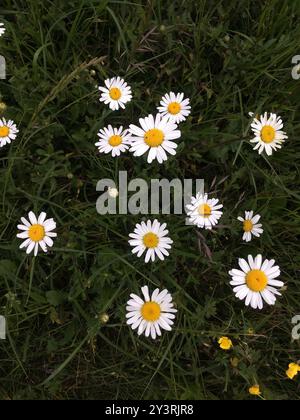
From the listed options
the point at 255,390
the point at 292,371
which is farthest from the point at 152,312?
the point at 292,371

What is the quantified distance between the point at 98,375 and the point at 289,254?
3.86ft

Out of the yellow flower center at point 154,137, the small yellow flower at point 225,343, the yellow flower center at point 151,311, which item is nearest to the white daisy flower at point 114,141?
the yellow flower center at point 154,137

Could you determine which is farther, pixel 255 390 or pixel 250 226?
pixel 250 226

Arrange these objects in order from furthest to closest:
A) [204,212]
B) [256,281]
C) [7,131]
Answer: [7,131]
[204,212]
[256,281]

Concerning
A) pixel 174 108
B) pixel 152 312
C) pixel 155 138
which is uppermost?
pixel 174 108

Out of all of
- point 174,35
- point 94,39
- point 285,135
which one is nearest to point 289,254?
point 285,135

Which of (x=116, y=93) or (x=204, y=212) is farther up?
(x=116, y=93)

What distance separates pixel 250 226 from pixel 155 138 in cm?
65

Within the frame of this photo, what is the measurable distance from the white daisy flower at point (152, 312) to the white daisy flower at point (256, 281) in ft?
1.06

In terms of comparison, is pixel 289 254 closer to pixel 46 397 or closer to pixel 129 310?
pixel 129 310

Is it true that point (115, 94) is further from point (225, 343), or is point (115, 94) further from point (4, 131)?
point (225, 343)

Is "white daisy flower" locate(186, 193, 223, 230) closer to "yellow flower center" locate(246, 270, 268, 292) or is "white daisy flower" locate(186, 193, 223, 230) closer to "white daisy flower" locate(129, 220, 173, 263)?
"white daisy flower" locate(129, 220, 173, 263)

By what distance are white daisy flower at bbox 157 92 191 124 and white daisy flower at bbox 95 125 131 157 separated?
0.24m

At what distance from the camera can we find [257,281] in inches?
87.7
